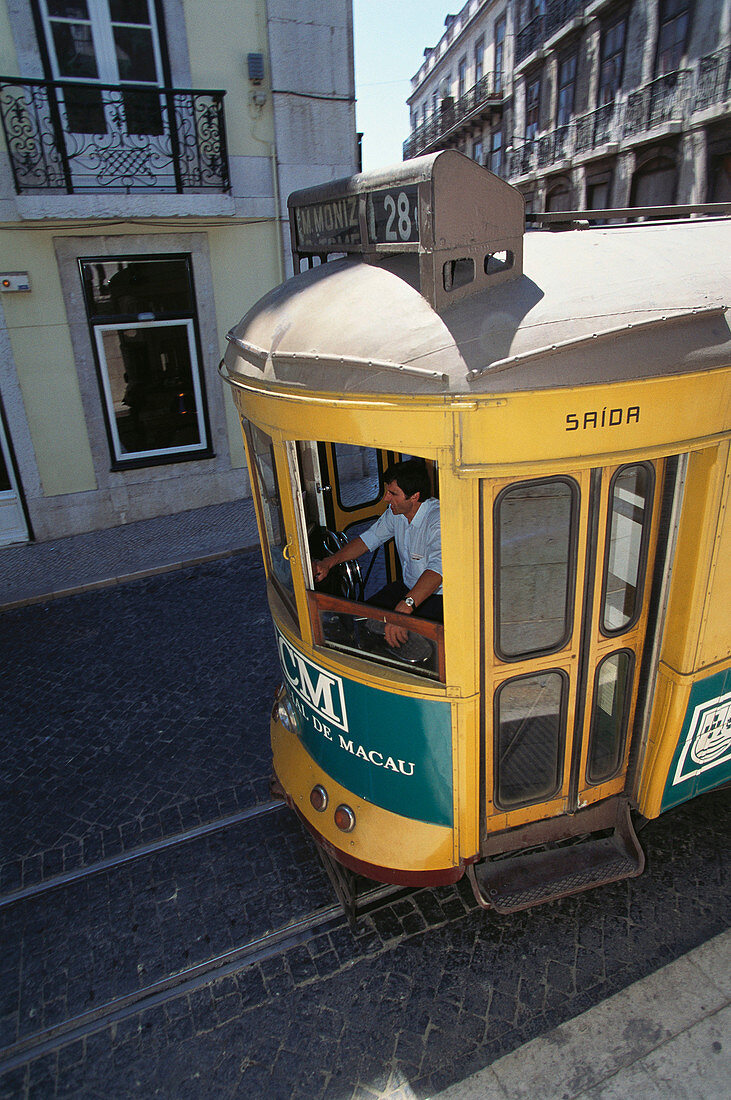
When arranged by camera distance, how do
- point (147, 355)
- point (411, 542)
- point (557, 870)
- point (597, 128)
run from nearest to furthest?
point (411, 542) → point (557, 870) → point (147, 355) → point (597, 128)

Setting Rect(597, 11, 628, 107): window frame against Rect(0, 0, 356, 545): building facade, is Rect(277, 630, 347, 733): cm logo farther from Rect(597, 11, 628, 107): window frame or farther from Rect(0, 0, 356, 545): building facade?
Rect(597, 11, 628, 107): window frame

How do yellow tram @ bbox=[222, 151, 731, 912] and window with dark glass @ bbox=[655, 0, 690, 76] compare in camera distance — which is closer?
yellow tram @ bbox=[222, 151, 731, 912]

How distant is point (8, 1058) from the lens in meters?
3.23

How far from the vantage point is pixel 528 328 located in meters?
2.56

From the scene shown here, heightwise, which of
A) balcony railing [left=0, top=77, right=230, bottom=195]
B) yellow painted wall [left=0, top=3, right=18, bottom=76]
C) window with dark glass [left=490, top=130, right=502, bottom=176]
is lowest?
balcony railing [left=0, top=77, right=230, bottom=195]

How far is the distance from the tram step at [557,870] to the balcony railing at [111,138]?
8.87 metres

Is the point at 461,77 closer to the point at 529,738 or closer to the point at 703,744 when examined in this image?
the point at 703,744

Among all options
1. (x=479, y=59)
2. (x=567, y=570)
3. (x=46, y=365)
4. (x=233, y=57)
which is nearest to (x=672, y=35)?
(x=233, y=57)

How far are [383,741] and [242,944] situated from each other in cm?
144

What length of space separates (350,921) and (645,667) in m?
2.09

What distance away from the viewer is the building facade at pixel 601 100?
16703 millimetres

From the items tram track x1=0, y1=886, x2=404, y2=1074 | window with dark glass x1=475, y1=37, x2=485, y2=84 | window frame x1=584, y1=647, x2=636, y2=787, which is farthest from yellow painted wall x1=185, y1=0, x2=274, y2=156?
window with dark glass x1=475, y1=37, x2=485, y2=84

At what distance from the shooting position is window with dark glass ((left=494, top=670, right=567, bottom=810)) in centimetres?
325

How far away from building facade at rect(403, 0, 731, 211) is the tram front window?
57.1ft
